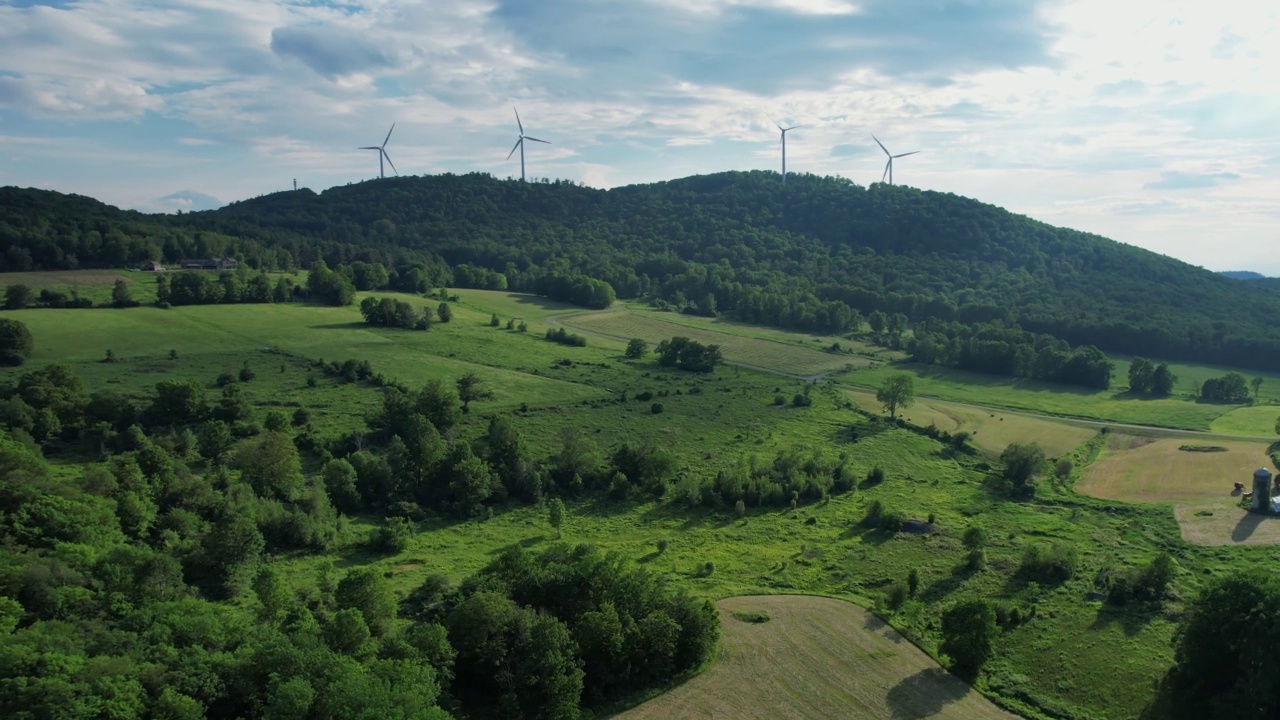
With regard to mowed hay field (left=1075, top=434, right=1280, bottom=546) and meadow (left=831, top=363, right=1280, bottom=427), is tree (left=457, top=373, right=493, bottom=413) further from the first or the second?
mowed hay field (left=1075, top=434, right=1280, bottom=546)

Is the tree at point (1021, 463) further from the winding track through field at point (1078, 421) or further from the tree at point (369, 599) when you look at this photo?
the tree at point (369, 599)

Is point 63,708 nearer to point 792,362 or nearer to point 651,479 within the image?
point 651,479

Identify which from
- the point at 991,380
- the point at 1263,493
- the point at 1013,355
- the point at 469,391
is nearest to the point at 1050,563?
the point at 1263,493

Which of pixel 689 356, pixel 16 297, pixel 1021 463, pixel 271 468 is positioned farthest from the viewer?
pixel 689 356

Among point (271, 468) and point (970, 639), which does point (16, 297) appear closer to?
point (271, 468)

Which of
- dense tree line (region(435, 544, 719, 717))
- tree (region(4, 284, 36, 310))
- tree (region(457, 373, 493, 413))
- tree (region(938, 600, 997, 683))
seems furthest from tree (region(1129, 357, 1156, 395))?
tree (region(4, 284, 36, 310))

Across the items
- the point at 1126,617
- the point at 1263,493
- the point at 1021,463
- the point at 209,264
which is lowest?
the point at 1126,617

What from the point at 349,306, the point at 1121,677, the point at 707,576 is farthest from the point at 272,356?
the point at 1121,677

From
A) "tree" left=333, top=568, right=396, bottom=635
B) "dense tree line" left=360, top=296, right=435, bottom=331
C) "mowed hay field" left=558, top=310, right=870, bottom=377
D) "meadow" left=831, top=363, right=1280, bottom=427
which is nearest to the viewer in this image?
"tree" left=333, top=568, right=396, bottom=635
